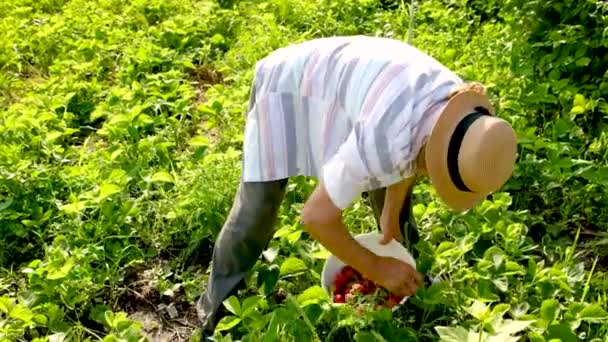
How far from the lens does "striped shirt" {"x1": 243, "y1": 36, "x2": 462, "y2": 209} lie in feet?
6.28

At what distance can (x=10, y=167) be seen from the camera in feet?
10.6

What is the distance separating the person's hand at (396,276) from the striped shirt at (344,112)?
0.28 m

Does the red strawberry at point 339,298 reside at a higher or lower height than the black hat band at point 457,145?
lower

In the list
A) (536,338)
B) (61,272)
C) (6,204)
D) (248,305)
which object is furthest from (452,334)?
(6,204)

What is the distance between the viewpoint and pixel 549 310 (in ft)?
7.74

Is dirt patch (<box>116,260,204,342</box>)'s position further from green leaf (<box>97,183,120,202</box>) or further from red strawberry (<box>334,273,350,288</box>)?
red strawberry (<box>334,273,350,288</box>)

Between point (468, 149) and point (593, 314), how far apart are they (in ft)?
2.74

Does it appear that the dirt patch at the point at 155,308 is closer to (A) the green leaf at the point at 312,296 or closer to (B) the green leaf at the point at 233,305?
(B) the green leaf at the point at 233,305

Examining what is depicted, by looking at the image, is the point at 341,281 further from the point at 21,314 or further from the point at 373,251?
the point at 21,314

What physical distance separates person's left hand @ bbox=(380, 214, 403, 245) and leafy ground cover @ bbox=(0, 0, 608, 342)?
0.62ft

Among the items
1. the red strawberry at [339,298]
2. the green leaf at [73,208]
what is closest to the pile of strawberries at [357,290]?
the red strawberry at [339,298]

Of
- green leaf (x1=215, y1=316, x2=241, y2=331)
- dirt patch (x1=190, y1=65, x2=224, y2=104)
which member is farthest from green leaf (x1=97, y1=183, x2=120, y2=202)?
dirt patch (x1=190, y1=65, x2=224, y2=104)

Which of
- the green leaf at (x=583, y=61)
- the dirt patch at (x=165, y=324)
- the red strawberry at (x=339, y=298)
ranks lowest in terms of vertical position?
Result: the dirt patch at (x=165, y=324)

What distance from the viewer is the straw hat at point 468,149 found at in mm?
1815
